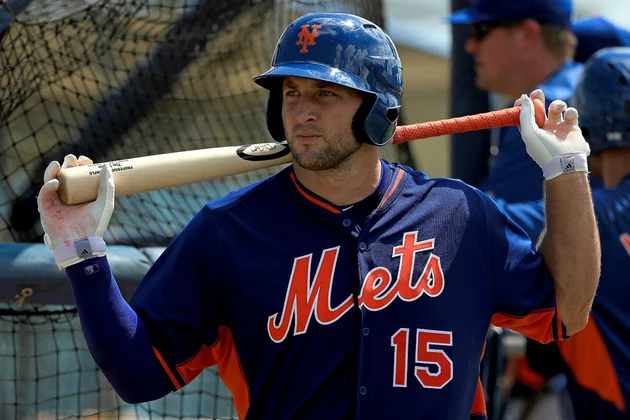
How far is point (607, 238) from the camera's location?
3580 millimetres

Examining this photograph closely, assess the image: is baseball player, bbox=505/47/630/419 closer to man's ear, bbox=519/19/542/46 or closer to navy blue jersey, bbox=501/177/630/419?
navy blue jersey, bbox=501/177/630/419

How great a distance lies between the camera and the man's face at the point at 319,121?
2418 millimetres

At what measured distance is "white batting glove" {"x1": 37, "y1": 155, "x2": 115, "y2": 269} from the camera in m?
2.26

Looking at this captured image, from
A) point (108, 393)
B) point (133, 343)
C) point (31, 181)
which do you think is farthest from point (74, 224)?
point (108, 393)

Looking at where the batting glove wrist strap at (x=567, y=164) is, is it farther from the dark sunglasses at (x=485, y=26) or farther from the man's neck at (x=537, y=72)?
the dark sunglasses at (x=485, y=26)

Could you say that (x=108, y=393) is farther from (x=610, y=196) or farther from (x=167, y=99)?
(x=610, y=196)

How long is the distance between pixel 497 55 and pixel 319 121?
2848 millimetres

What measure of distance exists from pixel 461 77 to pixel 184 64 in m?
1.85

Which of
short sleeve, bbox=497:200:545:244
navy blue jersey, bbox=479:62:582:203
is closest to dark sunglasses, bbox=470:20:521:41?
navy blue jersey, bbox=479:62:582:203

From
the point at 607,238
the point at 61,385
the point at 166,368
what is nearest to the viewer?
the point at 166,368

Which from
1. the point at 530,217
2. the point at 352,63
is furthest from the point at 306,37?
the point at 530,217

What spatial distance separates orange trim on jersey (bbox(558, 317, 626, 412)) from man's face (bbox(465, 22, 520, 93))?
1.73m

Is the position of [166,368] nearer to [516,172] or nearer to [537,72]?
[516,172]

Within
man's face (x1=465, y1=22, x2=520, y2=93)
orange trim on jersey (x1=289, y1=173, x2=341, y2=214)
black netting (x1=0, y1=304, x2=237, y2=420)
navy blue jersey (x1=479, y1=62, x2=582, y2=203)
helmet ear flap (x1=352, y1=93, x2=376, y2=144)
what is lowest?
black netting (x1=0, y1=304, x2=237, y2=420)
